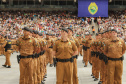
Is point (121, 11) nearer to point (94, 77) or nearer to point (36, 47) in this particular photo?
point (94, 77)

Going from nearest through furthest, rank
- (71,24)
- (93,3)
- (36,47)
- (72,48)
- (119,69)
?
(72,48), (119,69), (36,47), (71,24), (93,3)

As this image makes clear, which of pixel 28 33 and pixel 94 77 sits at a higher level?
pixel 28 33

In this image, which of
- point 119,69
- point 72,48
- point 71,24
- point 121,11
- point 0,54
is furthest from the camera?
point 121,11

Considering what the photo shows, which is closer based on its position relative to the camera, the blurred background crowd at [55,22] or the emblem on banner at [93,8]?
the blurred background crowd at [55,22]

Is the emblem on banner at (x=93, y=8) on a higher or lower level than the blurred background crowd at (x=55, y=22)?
higher

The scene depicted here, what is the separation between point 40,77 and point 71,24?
24.3 meters

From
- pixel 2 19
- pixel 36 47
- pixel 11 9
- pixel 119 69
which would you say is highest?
pixel 11 9

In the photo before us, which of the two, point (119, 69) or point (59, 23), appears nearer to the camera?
point (119, 69)

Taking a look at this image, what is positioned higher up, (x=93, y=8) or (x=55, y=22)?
(x=93, y=8)

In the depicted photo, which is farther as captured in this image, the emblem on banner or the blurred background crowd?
the emblem on banner

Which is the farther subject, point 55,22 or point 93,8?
point 93,8

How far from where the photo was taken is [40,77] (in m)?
7.73

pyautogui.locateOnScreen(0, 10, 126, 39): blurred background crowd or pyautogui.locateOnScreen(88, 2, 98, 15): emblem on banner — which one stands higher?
pyautogui.locateOnScreen(88, 2, 98, 15): emblem on banner

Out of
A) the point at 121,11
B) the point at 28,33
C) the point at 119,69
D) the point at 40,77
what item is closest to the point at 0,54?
the point at 40,77
